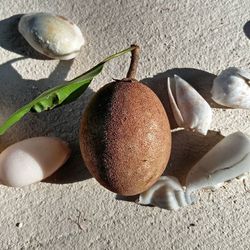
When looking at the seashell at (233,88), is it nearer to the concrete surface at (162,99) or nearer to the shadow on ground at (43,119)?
the concrete surface at (162,99)

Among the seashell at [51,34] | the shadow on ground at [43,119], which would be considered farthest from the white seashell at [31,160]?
the seashell at [51,34]

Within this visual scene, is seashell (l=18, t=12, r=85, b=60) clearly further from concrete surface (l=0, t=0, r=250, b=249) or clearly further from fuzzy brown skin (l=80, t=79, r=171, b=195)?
fuzzy brown skin (l=80, t=79, r=171, b=195)

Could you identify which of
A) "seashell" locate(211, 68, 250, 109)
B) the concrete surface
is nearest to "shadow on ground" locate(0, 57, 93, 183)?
the concrete surface

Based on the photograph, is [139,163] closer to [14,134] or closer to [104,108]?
[104,108]

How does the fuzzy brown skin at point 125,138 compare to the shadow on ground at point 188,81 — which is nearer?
the fuzzy brown skin at point 125,138

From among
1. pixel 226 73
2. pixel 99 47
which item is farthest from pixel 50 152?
pixel 226 73

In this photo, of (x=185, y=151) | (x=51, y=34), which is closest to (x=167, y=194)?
(x=185, y=151)

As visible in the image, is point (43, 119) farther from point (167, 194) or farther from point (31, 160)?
point (167, 194)
